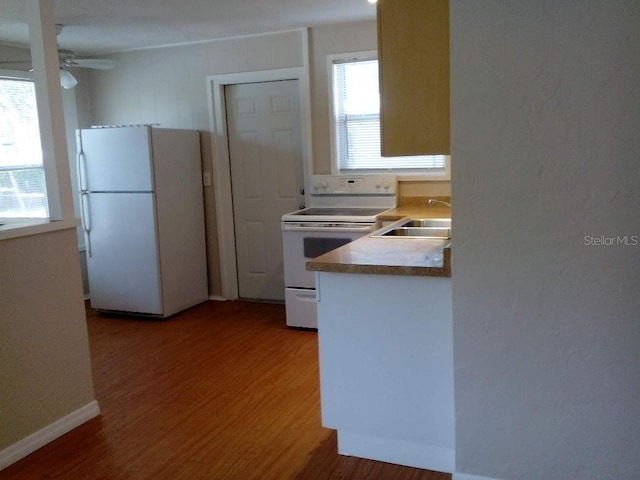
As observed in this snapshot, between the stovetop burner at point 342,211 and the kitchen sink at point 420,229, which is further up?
the stovetop burner at point 342,211

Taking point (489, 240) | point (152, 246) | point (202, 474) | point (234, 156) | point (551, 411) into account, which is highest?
point (234, 156)

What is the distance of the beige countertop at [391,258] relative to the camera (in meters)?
2.24

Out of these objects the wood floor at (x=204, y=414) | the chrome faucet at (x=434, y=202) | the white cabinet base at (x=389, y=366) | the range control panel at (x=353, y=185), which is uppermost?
the range control panel at (x=353, y=185)

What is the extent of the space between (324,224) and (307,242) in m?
0.19

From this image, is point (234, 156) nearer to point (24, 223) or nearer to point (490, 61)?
point (24, 223)

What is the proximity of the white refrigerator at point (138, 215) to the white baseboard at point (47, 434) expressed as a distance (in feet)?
5.77

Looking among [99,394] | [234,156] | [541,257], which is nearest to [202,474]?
[99,394]

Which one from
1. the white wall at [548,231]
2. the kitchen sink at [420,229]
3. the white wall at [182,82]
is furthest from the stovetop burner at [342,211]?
the white wall at [548,231]

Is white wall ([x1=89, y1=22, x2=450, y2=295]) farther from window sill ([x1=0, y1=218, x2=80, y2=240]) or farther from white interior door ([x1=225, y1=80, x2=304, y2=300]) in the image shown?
window sill ([x1=0, y1=218, x2=80, y2=240])

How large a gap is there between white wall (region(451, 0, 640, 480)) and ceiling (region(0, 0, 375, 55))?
2.14 meters

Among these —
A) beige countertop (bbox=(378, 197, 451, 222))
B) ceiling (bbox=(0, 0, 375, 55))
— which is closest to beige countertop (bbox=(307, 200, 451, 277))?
beige countertop (bbox=(378, 197, 451, 222))

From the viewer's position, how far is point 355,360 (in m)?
2.43

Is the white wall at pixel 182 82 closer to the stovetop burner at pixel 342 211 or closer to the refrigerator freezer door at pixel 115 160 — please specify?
the refrigerator freezer door at pixel 115 160

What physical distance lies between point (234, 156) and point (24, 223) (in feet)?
8.25
